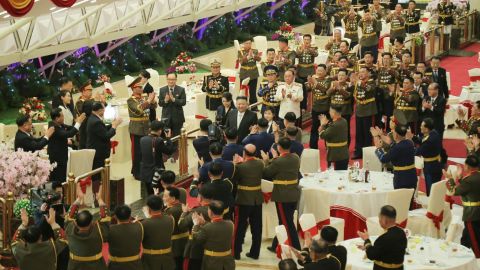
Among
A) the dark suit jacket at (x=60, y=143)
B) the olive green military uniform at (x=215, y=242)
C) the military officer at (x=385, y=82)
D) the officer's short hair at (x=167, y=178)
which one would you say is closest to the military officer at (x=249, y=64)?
the military officer at (x=385, y=82)

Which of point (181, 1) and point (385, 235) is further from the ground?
point (181, 1)

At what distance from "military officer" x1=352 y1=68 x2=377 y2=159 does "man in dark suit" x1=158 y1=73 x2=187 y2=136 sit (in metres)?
2.70

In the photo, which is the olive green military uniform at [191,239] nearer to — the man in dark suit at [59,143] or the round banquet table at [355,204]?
the round banquet table at [355,204]

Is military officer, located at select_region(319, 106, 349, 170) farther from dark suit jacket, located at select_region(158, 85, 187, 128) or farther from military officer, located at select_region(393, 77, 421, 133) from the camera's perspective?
dark suit jacket, located at select_region(158, 85, 187, 128)

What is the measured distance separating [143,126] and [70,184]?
2861mm

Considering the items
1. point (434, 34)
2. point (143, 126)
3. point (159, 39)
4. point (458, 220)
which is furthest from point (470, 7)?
point (458, 220)

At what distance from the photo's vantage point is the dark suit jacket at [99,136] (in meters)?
14.4

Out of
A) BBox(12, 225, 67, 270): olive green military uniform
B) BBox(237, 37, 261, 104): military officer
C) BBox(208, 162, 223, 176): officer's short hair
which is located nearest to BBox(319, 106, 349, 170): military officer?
BBox(208, 162, 223, 176): officer's short hair

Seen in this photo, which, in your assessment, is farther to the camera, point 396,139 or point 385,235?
point 396,139

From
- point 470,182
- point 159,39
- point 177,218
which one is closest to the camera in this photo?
point 177,218

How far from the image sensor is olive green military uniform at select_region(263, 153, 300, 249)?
41.6 ft

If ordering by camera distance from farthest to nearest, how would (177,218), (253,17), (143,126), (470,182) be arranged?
(253,17) → (143,126) → (470,182) → (177,218)

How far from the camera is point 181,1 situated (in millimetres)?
21172

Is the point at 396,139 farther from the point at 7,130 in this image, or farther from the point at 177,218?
the point at 7,130
